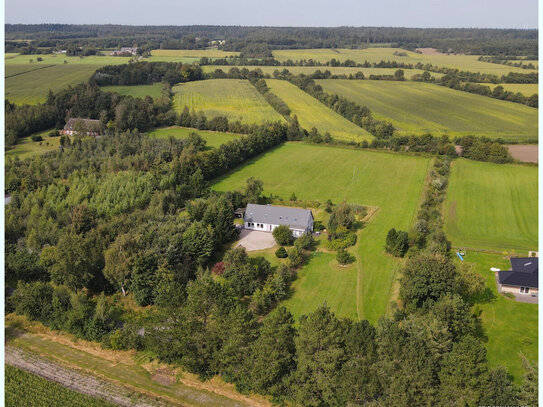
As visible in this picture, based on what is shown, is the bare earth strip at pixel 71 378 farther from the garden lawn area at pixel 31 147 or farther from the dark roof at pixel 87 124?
the dark roof at pixel 87 124

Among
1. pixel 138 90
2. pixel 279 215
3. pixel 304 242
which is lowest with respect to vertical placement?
pixel 304 242

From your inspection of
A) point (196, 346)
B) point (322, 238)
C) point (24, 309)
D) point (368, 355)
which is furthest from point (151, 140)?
point (368, 355)

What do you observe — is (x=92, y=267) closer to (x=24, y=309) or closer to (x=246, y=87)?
(x=24, y=309)

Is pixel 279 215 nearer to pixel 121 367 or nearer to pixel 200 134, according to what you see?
pixel 121 367

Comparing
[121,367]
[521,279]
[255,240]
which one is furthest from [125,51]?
[521,279]

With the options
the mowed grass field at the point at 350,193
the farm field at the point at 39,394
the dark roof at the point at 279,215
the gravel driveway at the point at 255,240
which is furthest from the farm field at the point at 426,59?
the farm field at the point at 39,394

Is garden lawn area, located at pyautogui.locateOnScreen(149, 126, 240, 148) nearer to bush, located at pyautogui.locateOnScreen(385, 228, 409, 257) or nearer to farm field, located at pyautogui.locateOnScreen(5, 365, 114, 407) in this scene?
bush, located at pyautogui.locateOnScreen(385, 228, 409, 257)

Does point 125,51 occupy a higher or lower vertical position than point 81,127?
higher
